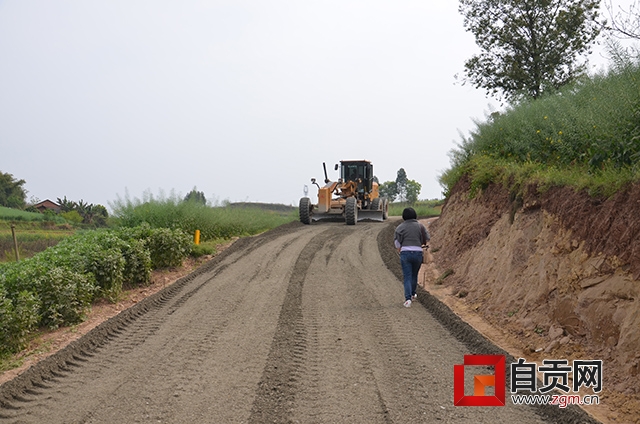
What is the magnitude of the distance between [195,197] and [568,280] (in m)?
18.3

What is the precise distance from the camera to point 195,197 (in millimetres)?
23812

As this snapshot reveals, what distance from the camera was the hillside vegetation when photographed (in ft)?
27.3

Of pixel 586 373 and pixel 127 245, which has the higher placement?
pixel 127 245

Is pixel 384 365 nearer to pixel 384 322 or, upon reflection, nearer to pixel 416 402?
pixel 416 402

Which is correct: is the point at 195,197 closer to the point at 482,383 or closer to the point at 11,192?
the point at 482,383

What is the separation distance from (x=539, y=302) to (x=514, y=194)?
392 centimetres

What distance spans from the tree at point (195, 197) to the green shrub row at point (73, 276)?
769cm

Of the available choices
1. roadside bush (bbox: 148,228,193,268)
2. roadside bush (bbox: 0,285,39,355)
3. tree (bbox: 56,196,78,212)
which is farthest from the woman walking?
tree (bbox: 56,196,78,212)

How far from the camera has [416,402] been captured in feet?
19.5

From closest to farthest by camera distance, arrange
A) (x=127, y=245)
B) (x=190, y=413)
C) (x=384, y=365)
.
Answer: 1. (x=190, y=413)
2. (x=384, y=365)
3. (x=127, y=245)

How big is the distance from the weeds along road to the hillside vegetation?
10.2 ft

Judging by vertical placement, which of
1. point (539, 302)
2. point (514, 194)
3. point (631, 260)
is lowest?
point (539, 302)

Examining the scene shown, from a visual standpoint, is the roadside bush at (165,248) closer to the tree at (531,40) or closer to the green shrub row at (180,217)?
the green shrub row at (180,217)

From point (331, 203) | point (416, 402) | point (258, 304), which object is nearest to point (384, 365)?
point (416, 402)
